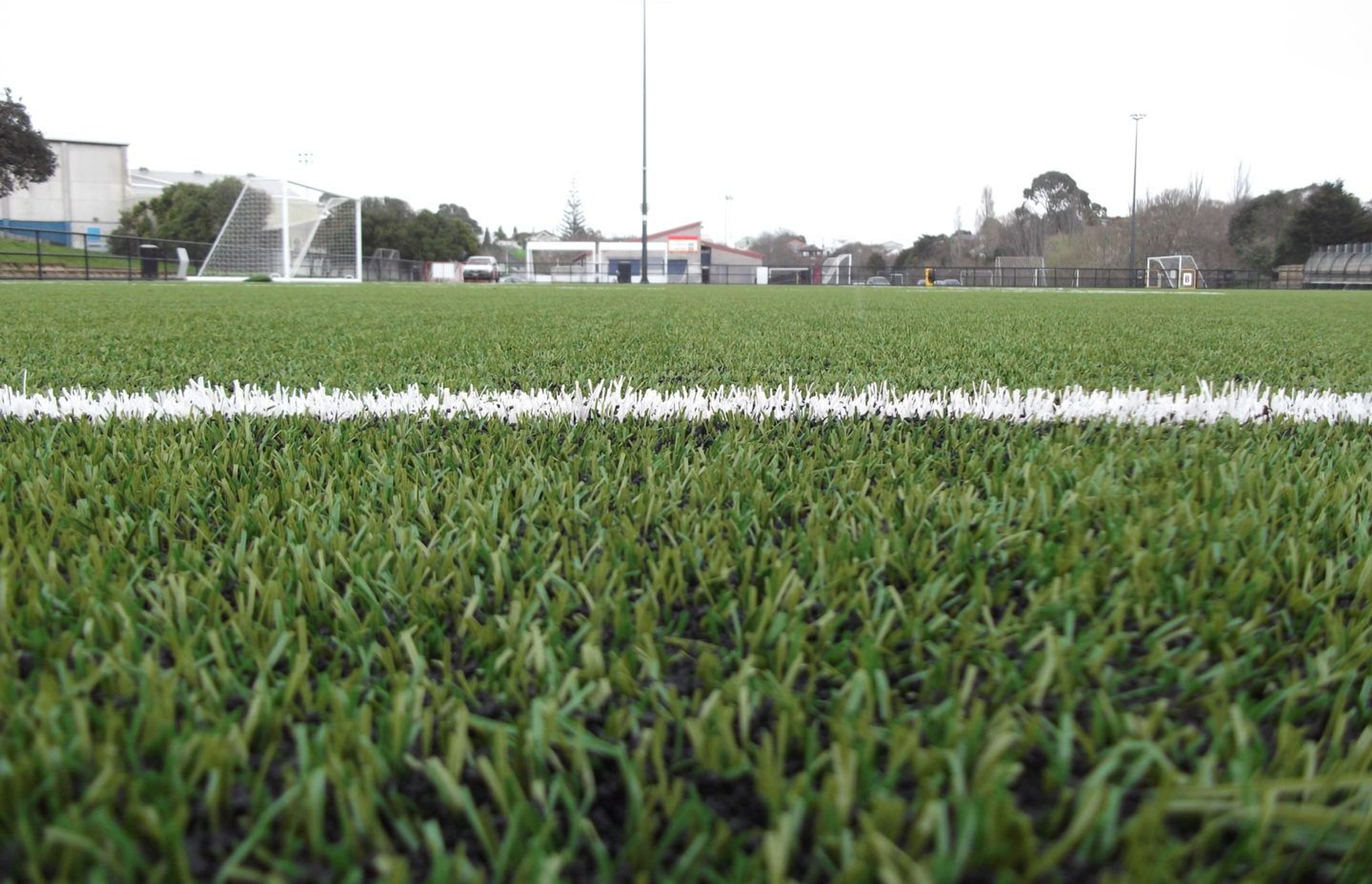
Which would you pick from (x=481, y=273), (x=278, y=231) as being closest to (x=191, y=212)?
(x=481, y=273)

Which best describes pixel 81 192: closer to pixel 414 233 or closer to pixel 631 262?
pixel 414 233

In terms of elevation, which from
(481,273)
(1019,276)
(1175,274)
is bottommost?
(1175,274)

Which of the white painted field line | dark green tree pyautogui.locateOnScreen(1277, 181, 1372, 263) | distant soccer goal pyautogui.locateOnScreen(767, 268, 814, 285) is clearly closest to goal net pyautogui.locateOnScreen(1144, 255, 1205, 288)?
dark green tree pyautogui.locateOnScreen(1277, 181, 1372, 263)

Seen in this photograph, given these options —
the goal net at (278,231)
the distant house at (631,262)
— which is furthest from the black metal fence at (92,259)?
the distant house at (631,262)

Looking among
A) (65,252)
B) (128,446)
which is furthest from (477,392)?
(65,252)

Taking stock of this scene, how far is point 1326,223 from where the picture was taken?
161 ft

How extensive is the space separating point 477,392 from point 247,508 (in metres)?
1.27

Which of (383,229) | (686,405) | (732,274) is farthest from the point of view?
(383,229)

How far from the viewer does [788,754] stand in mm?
757

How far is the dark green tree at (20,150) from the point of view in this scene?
36.5 meters

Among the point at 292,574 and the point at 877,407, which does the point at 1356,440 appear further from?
the point at 292,574

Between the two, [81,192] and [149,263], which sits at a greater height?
[81,192]

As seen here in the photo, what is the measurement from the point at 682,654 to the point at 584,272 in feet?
178

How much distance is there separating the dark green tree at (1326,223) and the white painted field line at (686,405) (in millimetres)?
55925
